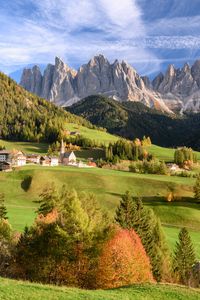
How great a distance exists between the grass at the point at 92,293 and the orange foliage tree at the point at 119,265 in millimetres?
10214

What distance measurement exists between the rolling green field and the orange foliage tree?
3688 centimetres

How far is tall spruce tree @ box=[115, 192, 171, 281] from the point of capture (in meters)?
57.5

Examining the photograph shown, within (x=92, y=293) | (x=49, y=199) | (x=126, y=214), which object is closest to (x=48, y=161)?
(x=49, y=199)

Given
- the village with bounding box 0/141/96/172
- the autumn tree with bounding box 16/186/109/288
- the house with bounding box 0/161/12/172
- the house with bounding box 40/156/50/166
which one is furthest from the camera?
the house with bounding box 40/156/50/166

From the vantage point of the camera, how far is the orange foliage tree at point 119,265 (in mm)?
43625

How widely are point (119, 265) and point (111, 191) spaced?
7576 cm

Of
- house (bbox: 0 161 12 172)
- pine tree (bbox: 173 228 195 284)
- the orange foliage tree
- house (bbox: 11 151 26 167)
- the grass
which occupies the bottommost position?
pine tree (bbox: 173 228 195 284)

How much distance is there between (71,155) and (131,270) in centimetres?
14332

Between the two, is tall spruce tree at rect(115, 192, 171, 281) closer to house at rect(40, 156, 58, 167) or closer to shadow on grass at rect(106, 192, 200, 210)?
shadow on grass at rect(106, 192, 200, 210)

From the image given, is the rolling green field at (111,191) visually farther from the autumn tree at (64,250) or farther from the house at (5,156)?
the house at (5,156)

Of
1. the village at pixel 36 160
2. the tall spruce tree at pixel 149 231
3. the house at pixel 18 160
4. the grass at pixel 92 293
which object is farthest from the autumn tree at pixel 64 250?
the house at pixel 18 160

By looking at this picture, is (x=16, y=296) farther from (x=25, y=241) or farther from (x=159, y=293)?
(x=25, y=241)

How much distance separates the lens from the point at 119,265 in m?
44.6

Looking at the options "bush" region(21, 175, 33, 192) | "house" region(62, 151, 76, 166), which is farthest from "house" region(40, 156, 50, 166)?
"bush" region(21, 175, 33, 192)
